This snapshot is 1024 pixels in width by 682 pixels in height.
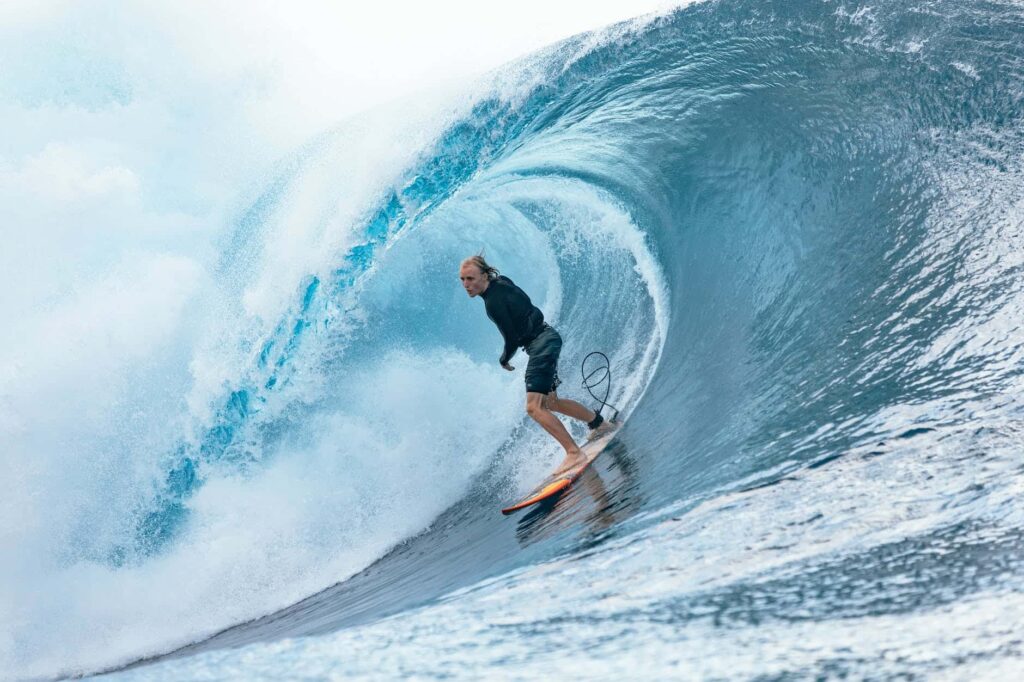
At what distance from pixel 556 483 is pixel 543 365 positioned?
82cm

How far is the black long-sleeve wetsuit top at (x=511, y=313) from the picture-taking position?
19.3 feet

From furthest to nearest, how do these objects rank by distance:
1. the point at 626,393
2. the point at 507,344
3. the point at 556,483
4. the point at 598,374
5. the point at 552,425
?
1. the point at 598,374
2. the point at 626,393
3. the point at 507,344
4. the point at 552,425
5. the point at 556,483

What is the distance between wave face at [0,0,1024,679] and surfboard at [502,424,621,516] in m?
0.22

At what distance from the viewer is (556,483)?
5859mm

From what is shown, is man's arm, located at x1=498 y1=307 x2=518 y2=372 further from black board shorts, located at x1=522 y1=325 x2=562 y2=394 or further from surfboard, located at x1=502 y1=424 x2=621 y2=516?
surfboard, located at x1=502 y1=424 x2=621 y2=516

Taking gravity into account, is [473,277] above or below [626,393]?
above

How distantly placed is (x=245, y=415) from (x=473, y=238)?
4.28 metres

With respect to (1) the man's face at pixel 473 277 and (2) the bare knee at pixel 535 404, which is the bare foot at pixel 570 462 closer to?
(2) the bare knee at pixel 535 404

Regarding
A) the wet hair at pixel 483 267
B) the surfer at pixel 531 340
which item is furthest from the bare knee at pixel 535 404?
the wet hair at pixel 483 267

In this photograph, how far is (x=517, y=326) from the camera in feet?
19.6

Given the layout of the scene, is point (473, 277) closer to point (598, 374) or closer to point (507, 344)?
point (507, 344)

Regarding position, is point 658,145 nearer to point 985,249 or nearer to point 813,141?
point 813,141

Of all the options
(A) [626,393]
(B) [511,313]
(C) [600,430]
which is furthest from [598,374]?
(B) [511,313]

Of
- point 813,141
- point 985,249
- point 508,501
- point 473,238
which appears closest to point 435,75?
point 473,238
